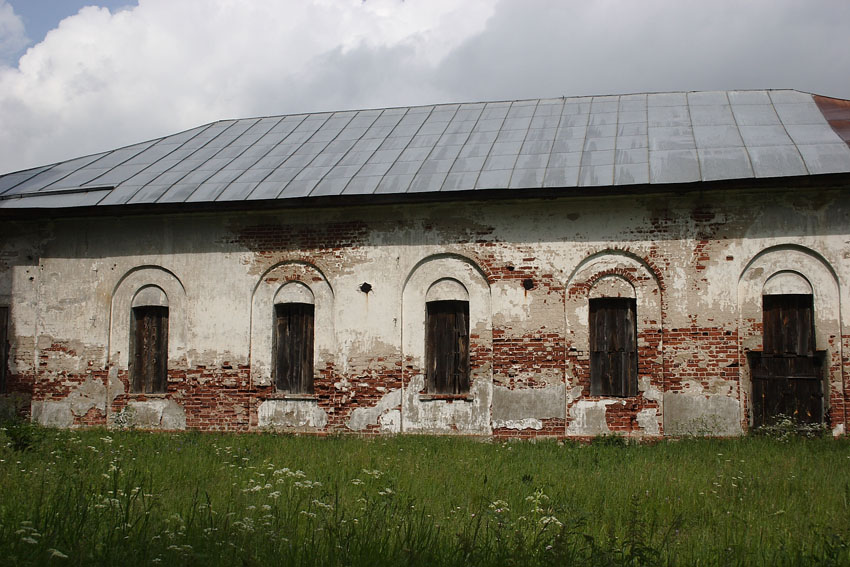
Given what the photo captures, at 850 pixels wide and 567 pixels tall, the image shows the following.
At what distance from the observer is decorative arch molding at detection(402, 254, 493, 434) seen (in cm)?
1214

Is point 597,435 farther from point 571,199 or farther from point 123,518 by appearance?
point 123,518

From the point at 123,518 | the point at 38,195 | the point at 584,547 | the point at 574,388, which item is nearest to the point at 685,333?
the point at 574,388

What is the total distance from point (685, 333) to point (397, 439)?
181 inches

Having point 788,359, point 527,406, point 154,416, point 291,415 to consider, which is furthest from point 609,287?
point 154,416

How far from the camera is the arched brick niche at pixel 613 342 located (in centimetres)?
1159

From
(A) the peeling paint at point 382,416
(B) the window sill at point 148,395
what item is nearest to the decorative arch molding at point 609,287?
(A) the peeling paint at point 382,416

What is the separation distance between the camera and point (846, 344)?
11.0 m

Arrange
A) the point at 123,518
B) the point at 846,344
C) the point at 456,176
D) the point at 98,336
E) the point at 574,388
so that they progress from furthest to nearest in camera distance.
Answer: the point at 98,336
the point at 456,176
the point at 574,388
the point at 846,344
the point at 123,518

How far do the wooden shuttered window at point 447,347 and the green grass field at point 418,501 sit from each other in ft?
3.68

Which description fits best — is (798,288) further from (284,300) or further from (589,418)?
(284,300)

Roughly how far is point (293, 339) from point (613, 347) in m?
5.30

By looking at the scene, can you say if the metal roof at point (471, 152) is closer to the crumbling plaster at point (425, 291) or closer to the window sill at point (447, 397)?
the crumbling plaster at point (425, 291)

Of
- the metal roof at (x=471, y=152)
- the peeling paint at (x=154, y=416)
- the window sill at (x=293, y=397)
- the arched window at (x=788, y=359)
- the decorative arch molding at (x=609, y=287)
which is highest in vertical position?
the metal roof at (x=471, y=152)

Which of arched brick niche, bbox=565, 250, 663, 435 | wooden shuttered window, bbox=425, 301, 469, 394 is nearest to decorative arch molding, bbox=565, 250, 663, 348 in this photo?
arched brick niche, bbox=565, 250, 663, 435
